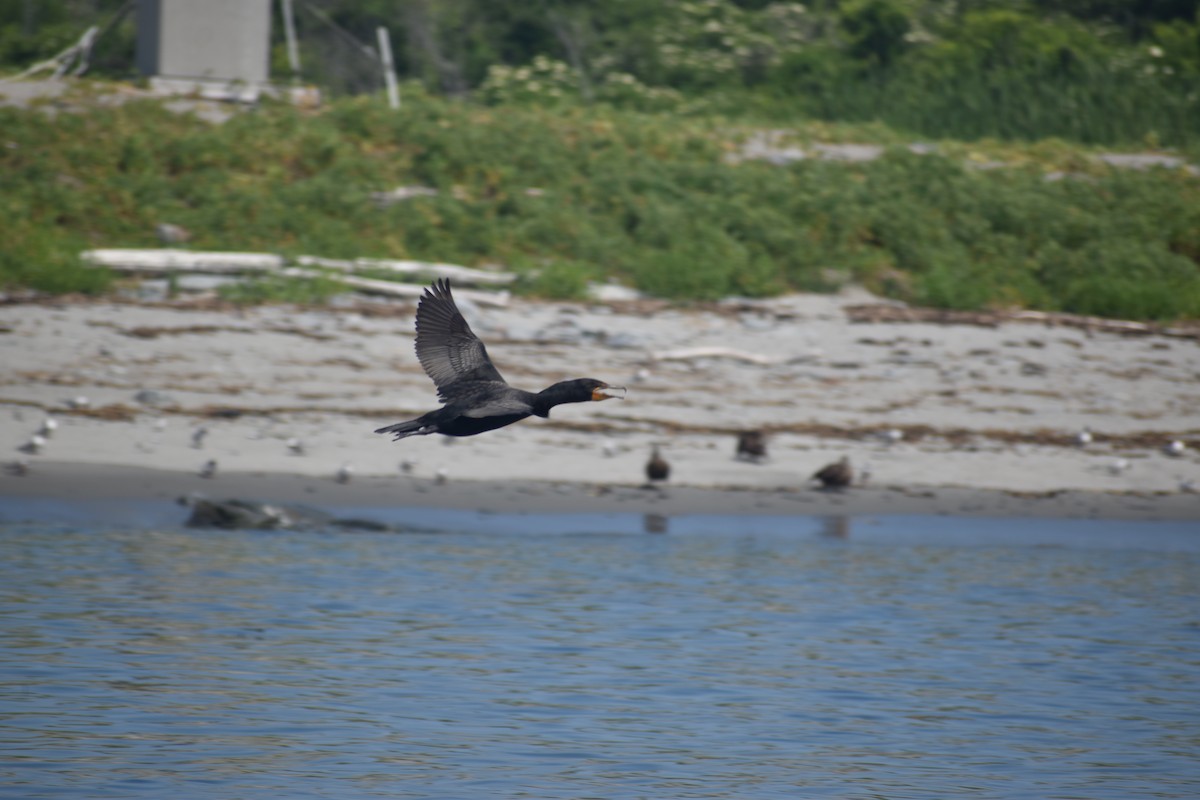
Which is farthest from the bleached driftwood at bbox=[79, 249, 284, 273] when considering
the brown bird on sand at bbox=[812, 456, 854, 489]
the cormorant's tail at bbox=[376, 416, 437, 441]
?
the cormorant's tail at bbox=[376, 416, 437, 441]

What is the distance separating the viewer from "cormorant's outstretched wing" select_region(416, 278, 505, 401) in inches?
304

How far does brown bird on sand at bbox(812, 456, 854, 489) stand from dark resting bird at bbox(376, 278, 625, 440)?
525cm

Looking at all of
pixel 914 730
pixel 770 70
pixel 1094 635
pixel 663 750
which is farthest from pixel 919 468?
pixel 770 70

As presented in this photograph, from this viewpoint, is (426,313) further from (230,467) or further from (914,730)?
(230,467)

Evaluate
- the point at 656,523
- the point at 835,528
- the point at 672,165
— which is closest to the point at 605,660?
the point at 656,523

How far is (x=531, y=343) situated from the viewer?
49.8ft

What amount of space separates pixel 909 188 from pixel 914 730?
497 inches

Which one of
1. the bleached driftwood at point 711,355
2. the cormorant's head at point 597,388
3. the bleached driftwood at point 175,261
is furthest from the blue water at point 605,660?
the bleached driftwood at point 175,261

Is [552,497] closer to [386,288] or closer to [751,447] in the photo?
[751,447]

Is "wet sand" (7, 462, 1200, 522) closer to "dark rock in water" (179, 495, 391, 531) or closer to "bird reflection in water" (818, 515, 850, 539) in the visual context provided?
"bird reflection in water" (818, 515, 850, 539)

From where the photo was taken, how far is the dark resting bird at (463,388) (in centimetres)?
718

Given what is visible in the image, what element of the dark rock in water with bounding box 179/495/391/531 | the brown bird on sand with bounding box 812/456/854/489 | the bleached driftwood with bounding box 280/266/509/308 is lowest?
the dark rock in water with bounding box 179/495/391/531

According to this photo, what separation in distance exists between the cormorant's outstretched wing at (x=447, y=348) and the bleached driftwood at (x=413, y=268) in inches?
332

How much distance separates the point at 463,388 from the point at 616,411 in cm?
633
